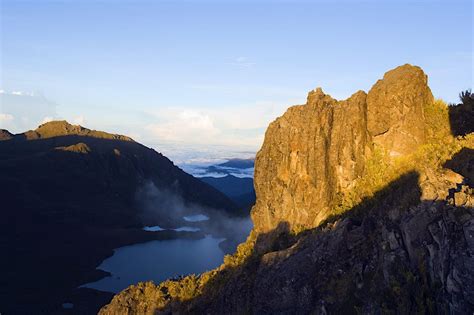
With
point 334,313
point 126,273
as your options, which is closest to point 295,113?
point 334,313

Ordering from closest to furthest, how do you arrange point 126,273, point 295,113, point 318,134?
point 318,134
point 295,113
point 126,273

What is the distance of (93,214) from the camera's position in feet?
578

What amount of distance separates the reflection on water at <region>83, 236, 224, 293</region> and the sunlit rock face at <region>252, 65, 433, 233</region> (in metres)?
98.1

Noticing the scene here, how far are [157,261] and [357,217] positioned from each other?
132610 mm

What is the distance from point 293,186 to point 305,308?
31.3 ft

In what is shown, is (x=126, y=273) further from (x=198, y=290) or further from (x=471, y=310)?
(x=471, y=310)

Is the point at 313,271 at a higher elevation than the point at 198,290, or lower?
higher

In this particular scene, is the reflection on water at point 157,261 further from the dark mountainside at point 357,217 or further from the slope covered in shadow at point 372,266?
the slope covered in shadow at point 372,266

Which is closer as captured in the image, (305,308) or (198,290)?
(305,308)

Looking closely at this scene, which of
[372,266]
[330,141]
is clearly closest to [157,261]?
[330,141]

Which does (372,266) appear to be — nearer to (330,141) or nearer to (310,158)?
(310,158)

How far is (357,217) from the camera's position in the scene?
805 inches

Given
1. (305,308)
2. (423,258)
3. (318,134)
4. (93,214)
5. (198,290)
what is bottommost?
(93,214)

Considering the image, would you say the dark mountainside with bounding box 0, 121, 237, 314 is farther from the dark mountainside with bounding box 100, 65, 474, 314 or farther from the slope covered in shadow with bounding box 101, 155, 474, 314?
the slope covered in shadow with bounding box 101, 155, 474, 314
